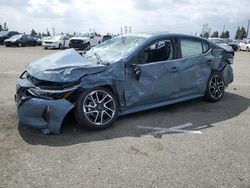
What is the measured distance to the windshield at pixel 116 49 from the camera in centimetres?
542

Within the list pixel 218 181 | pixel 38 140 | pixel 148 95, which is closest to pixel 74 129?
pixel 38 140

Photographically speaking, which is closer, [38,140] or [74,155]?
[74,155]

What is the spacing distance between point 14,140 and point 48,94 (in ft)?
2.64

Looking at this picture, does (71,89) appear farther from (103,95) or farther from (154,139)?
(154,139)

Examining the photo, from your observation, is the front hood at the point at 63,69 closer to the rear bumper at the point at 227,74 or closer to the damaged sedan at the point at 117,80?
the damaged sedan at the point at 117,80

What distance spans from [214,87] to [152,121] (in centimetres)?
209

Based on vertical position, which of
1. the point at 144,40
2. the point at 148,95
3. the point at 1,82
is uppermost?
the point at 144,40

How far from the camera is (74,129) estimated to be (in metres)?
4.97

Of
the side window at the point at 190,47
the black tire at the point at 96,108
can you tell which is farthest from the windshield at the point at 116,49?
the side window at the point at 190,47

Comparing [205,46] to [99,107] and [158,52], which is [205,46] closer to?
[158,52]

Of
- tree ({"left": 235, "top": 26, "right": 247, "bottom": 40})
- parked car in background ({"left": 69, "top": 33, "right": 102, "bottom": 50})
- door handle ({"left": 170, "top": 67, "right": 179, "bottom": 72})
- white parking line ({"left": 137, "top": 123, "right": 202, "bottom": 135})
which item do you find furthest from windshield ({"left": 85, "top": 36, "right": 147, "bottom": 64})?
tree ({"left": 235, "top": 26, "right": 247, "bottom": 40})

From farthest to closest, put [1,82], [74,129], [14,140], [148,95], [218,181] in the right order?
[1,82] < [148,95] < [74,129] < [14,140] < [218,181]

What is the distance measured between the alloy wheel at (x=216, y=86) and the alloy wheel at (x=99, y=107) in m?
2.65

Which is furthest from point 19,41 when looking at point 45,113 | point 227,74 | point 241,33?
point 241,33
